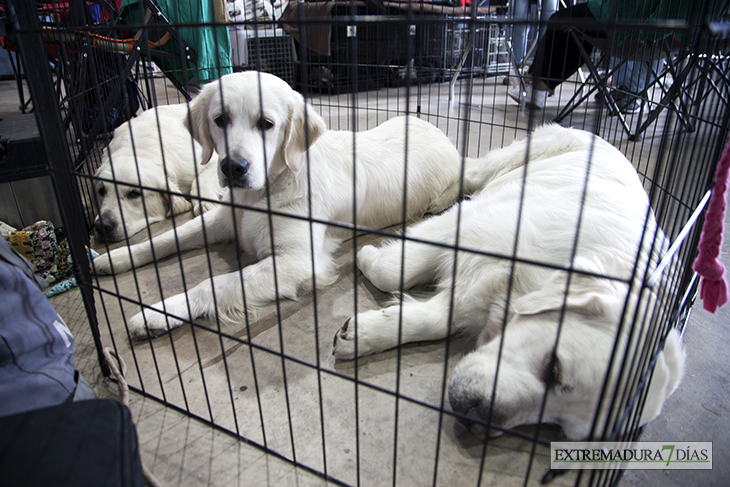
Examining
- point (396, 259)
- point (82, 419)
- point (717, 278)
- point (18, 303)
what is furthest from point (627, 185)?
point (18, 303)

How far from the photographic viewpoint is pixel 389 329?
1.65 metres

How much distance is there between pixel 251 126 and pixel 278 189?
369 mm

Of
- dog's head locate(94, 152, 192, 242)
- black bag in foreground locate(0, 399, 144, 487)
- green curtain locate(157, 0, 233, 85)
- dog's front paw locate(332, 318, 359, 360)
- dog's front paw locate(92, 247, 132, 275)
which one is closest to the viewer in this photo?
black bag in foreground locate(0, 399, 144, 487)

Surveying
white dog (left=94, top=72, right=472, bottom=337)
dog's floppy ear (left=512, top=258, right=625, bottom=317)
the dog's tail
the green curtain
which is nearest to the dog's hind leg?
white dog (left=94, top=72, right=472, bottom=337)

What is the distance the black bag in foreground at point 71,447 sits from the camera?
2.87 ft

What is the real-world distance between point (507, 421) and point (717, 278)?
597 mm

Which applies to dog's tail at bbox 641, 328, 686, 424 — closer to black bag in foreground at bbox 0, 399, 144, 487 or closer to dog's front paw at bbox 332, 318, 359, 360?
dog's front paw at bbox 332, 318, 359, 360

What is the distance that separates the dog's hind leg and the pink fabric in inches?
33.4

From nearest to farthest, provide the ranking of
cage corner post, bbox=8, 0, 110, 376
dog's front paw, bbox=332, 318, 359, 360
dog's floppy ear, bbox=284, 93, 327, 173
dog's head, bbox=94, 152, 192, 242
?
1. cage corner post, bbox=8, 0, 110, 376
2. dog's front paw, bbox=332, 318, 359, 360
3. dog's floppy ear, bbox=284, 93, 327, 173
4. dog's head, bbox=94, 152, 192, 242

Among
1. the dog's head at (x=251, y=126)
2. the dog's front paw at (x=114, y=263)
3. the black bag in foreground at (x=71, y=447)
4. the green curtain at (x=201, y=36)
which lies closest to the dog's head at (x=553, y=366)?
the black bag in foreground at (x=71, y=447)

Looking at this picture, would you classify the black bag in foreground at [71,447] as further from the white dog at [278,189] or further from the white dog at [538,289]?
the white dog at [538,289]

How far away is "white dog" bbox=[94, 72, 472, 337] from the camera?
1.80 metres

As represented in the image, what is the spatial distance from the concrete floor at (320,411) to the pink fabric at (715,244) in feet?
1.69

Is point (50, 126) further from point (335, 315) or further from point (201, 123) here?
point (335, 315)
